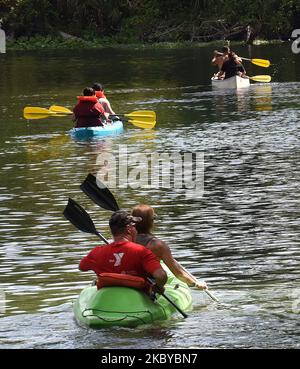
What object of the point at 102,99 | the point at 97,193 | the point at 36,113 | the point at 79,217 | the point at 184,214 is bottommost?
the point at 184,214

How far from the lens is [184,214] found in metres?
17.3

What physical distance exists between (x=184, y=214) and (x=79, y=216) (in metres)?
4.98

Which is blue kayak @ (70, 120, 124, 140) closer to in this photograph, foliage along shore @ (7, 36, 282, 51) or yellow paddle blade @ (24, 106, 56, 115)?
yellow paddle blade @ (24, 106, 56, 115)

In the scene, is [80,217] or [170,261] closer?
[170,261]

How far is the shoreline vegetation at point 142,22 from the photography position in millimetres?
67438

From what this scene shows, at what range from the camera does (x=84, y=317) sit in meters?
11.3

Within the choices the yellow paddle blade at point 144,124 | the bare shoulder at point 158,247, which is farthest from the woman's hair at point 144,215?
the yellow paddle blade at point 144,124

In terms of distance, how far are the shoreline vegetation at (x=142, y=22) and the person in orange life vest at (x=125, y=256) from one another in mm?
54666

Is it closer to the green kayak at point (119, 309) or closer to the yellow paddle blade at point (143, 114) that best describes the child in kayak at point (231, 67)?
the yellow paddle blade at point (143, 114)

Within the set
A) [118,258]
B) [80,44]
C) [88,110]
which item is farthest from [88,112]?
[80,44]

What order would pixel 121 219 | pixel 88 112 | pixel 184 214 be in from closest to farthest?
1. pixel 121 219
2. pixel 184 214
3. pixel 88 112

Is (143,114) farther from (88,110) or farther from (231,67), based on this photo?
(231,67)

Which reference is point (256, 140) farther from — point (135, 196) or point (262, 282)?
point (262, 282)

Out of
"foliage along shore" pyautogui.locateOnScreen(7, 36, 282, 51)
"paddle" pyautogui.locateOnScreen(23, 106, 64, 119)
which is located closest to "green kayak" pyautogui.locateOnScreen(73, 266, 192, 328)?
"paddle" pyautogui.locateOnScreen(23, 106, 64, 119)
